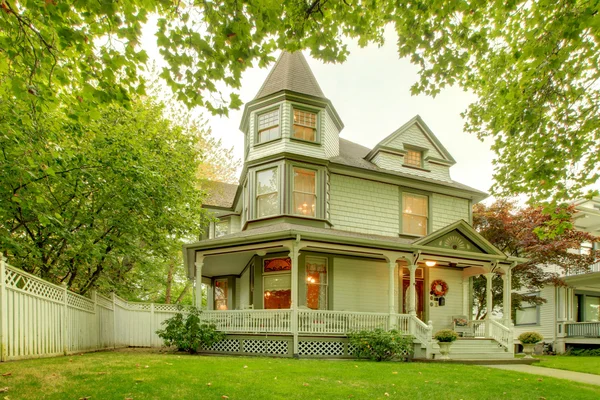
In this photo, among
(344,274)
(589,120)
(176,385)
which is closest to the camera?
(176,385)

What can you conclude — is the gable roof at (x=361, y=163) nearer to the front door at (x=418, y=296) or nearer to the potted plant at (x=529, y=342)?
the front door at (x=418, y=296)

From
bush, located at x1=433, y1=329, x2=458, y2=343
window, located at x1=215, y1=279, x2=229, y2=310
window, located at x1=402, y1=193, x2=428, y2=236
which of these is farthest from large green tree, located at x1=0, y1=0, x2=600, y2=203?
window, located at x1=215, y1=279, x2=229, y2=310

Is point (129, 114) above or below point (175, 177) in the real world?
above

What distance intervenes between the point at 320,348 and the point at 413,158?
9069 millimetres

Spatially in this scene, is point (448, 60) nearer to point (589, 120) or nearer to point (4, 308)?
point (589, 120)

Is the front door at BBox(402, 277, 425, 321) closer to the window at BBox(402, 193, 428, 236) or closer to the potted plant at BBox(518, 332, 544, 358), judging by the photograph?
the window at BBox(402, 193, 428, 236)

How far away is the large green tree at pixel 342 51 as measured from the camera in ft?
19.4

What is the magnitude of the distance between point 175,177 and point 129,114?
8.25ft

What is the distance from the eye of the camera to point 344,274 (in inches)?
607

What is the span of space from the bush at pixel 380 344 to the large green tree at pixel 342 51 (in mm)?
5131

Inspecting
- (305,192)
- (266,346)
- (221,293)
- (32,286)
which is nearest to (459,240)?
(305,192)

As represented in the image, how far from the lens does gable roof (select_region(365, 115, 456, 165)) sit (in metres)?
17.7

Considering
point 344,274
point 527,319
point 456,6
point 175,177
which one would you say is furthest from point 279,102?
point 527,319

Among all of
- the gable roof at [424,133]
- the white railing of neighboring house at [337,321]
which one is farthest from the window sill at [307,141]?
the white railing of neighboring house at [337,321]
